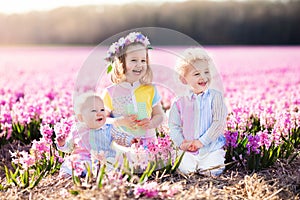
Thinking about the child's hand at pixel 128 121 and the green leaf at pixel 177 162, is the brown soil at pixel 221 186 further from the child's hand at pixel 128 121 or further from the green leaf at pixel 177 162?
the child's hand at pixel 128 121

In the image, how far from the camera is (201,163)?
4090mm

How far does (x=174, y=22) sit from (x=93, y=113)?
1282 inches

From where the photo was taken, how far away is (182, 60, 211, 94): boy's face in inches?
159

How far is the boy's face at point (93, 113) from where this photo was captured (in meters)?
3.92

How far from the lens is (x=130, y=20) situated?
37062mm

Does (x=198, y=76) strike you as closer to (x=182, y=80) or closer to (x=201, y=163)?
(x=182, y=80)

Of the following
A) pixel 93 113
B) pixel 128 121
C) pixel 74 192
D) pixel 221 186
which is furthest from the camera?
pixel 128 121

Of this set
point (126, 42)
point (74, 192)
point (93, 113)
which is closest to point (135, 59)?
point (126, 42)

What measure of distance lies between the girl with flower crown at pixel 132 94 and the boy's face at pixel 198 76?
330mm

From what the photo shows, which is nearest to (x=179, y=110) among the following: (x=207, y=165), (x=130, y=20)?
(x=207, y=165)

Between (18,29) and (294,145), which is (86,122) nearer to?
(294,145)

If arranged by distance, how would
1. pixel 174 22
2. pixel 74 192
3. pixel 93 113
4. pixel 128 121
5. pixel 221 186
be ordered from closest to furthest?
pixel 74 192 → pixel 221 186 → pixel 93 113 → pixel 128 121 → pixel 174 22

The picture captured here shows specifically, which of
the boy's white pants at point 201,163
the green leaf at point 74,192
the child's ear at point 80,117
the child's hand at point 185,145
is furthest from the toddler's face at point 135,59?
the green leaf at point 74,192

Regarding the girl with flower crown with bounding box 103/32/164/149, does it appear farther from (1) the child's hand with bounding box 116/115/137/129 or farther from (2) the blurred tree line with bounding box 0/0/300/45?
(2) the blurred tree line with bounding box 0/0/300/45
